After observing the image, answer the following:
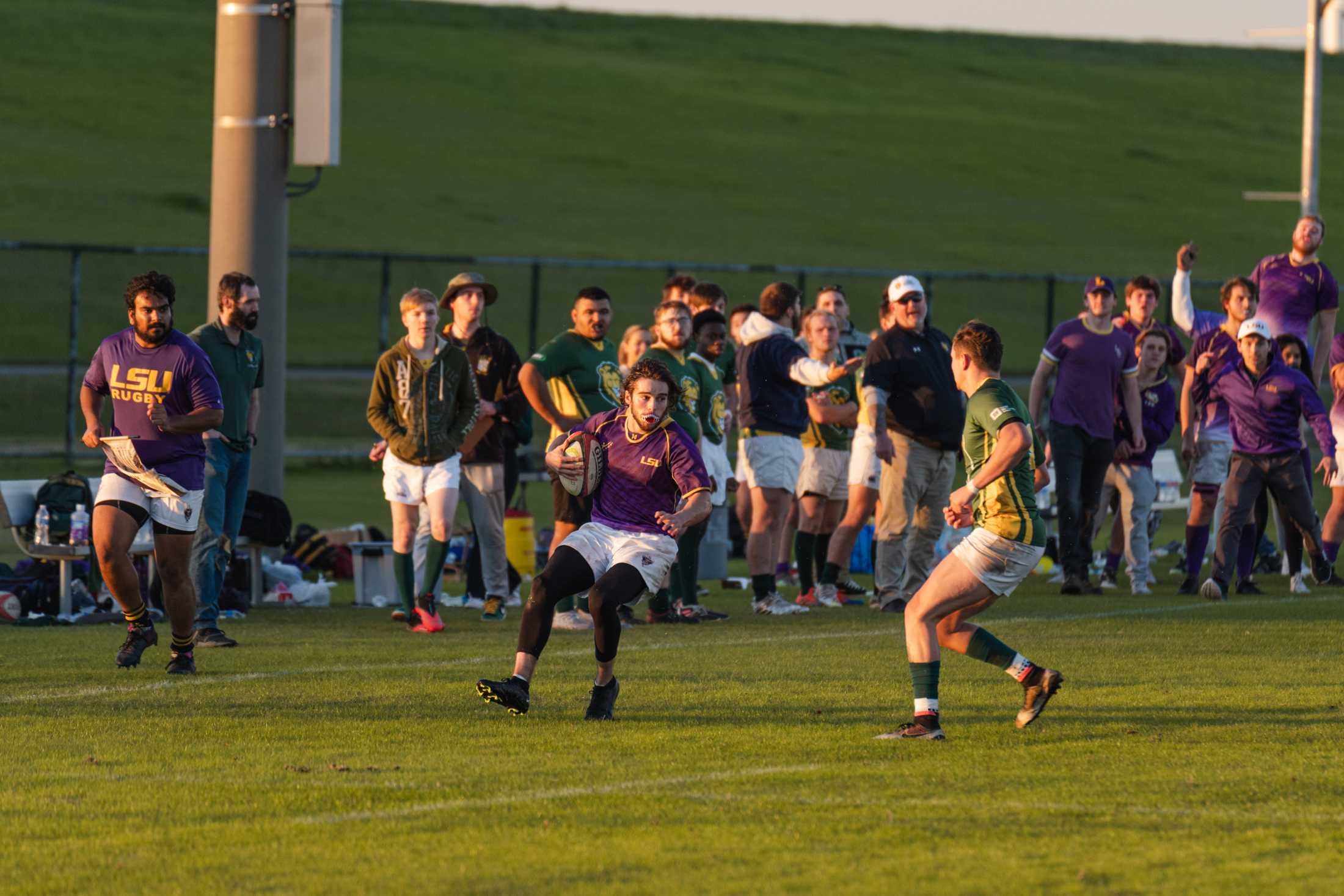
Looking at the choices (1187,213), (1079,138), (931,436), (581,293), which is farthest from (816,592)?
(1079,138)

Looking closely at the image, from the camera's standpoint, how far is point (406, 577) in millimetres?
13312

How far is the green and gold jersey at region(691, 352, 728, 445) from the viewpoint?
45.5 feet

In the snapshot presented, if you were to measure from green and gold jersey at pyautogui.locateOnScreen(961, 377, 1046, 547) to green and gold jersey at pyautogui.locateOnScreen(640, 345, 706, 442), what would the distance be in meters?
4.23

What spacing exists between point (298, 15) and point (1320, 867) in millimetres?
11238

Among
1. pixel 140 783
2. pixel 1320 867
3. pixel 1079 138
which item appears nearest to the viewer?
pixel 1320 867

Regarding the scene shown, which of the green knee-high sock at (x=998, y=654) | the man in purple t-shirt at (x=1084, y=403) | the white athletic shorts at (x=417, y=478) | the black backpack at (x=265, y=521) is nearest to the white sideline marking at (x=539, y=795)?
the green knee-high sock at (x=998, y=654)

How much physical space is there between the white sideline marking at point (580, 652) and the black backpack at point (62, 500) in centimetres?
314

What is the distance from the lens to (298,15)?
51.5ft

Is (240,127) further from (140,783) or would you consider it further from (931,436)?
(140,783)

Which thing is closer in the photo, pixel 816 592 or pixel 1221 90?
pixel 816 592

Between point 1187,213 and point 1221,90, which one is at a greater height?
point 1221,90

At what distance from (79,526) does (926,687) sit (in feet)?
21.7

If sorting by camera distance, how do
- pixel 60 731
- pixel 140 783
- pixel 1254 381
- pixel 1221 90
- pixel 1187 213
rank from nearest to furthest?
pixel 140 783
pixel 60 731
pixel 1254 381
pixel 1187 213
pixel 1221 90

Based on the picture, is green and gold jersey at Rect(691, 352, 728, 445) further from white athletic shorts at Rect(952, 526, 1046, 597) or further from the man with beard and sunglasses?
white athletic shorts at Rect(952, 526, 1046, 597)
